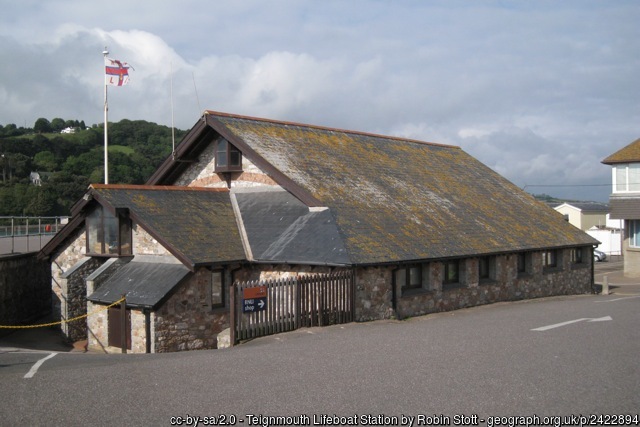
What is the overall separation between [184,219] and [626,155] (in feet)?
96.6

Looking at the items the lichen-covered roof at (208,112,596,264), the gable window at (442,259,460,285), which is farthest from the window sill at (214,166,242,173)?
the gable window at (442,259,460,285)

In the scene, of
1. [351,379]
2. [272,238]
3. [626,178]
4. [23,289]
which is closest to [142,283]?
[272,238]

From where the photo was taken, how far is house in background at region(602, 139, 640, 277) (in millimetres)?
38312

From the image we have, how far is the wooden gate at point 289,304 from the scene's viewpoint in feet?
49.6

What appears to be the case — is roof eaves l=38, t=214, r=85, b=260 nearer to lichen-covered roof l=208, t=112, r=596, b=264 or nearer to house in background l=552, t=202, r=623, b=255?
lichen-covered roof l=208, t=112, r=596, b=264

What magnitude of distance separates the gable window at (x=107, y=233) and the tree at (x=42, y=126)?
116100 millimetres

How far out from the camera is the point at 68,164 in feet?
257

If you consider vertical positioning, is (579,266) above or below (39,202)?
below

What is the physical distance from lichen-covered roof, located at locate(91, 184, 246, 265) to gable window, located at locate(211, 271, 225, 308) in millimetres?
563

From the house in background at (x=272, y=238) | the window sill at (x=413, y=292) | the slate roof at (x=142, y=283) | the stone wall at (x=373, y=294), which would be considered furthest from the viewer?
the window sill at (x=413, y=292)

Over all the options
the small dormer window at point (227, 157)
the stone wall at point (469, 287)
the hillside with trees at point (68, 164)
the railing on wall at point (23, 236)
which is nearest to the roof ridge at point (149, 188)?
the small dormer window at point (227, 157)

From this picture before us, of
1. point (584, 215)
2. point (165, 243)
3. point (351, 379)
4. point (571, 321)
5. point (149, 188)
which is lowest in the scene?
point (571, 321)

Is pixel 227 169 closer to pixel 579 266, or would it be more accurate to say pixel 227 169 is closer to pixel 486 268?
pixel 486 268

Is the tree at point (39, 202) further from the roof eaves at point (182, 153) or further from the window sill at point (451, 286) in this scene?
the window sill at point (451, 286)
